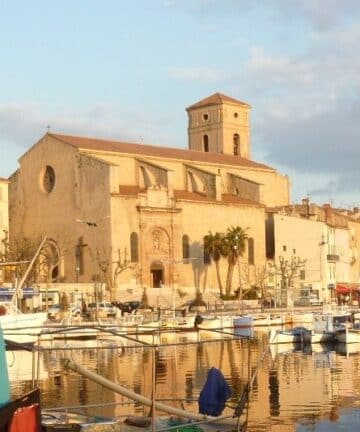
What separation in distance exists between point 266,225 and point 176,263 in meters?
15.2

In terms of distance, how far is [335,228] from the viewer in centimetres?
10306

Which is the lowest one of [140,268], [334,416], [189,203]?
[334,416]

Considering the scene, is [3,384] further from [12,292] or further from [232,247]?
[232,247]

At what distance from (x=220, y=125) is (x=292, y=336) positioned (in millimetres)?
62464

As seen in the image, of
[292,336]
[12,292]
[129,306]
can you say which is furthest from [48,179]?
[292,336]

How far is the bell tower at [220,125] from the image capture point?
364 ft

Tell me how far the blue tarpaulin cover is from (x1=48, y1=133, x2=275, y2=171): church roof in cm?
6886

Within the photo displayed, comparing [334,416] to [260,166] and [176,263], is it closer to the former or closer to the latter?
[176,263]

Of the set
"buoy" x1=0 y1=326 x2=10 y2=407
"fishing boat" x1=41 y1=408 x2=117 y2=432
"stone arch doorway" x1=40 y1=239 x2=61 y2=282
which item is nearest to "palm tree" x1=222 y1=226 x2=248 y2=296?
"stone arch doorway" x1=40 y1=239 x2=61 y2=282

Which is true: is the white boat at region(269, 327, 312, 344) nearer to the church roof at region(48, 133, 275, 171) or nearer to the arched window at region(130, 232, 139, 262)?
the arched window at region(130, 232, 139, 262)

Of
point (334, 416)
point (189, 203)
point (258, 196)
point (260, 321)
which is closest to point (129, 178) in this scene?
point (189, 203)

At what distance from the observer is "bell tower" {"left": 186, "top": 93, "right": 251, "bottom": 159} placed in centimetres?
11094

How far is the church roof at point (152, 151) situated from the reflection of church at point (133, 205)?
0.53ft

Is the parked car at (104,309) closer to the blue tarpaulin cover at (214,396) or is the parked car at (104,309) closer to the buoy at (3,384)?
the blue tarpaulin cover at (214,396)
